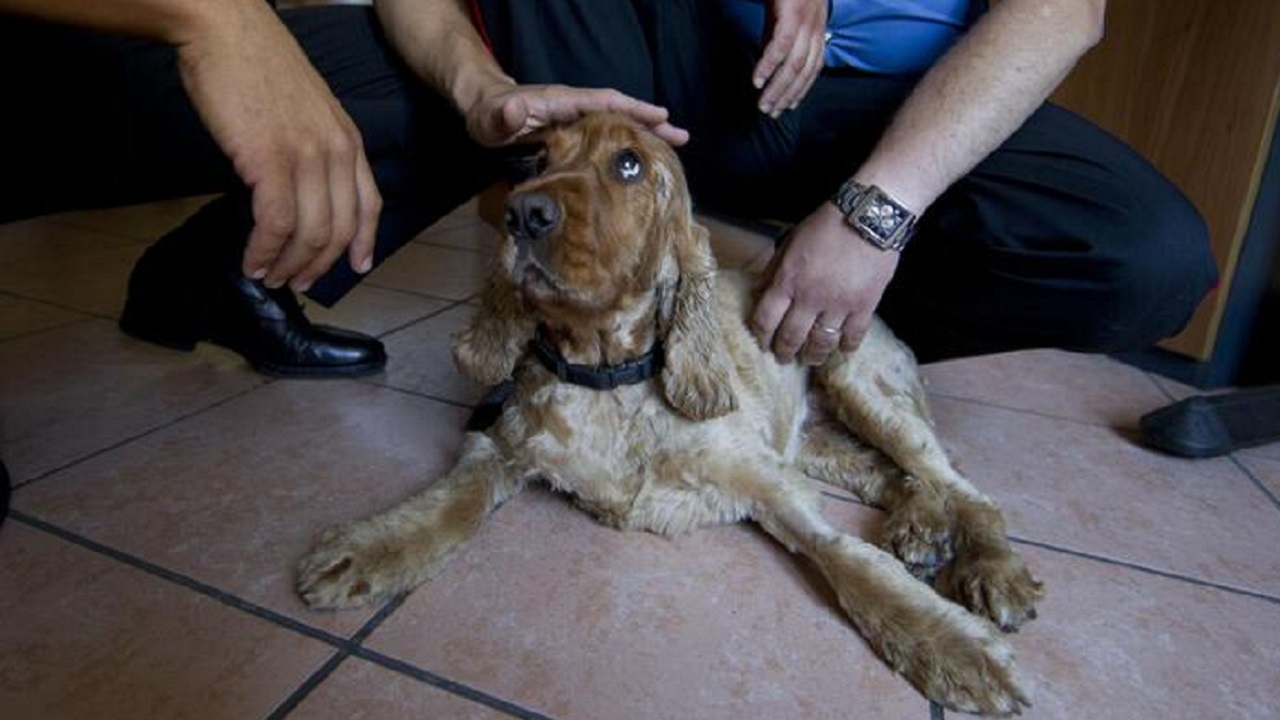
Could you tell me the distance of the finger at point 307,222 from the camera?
96cm

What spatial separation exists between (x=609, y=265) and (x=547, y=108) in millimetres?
380

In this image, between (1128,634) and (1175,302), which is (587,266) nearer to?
(1128,634)

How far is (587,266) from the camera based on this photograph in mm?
1374

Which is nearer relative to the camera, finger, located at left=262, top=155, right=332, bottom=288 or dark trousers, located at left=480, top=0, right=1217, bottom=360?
finger, located at left=262, top=155, right=332, bottom=288

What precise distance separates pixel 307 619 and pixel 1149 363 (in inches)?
120

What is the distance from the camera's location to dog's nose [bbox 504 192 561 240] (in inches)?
51.6

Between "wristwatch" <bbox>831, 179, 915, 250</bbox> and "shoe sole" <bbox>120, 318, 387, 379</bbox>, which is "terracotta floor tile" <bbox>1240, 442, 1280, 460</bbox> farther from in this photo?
"shoe sole" <bbox>120, 318, 387, 379</bbox>

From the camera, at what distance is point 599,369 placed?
157 cm

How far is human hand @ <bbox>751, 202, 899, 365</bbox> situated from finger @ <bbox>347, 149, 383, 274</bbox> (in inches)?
33.9

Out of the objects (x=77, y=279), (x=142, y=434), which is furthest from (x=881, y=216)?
(x=77, y=279)

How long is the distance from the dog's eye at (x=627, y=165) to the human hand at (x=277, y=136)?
0.59 m

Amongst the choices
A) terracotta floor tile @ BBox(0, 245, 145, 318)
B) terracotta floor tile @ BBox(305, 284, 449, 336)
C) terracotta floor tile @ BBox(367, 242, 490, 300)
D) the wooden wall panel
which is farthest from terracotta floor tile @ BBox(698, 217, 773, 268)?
terracotta floor tile @ BBox(0, 245, 145, 318)

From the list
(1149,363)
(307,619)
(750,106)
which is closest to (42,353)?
(307,619)

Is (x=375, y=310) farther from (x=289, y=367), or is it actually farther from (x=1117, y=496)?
(x=1117, y=496)
